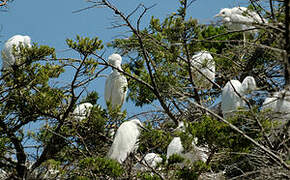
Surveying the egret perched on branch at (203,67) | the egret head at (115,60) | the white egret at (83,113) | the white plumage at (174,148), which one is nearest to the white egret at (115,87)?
the egret head at (115,60)

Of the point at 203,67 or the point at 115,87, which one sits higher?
the point at 115,87


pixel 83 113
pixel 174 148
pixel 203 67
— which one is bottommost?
pixel 174 148

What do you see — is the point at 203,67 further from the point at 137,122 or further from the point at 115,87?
the point at 115,87

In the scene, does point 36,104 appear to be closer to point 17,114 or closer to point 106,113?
point 17,114

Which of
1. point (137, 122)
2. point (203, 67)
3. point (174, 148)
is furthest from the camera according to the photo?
point (203, 67)

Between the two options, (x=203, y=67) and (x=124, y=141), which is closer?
(x=124, y=141)

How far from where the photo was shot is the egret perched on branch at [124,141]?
13.7ft

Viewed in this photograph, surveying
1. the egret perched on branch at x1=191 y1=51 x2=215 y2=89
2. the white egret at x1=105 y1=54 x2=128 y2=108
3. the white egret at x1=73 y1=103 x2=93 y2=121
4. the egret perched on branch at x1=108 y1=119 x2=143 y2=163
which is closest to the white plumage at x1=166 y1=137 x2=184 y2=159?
the egret perched on branch at x1=108 y1=119 x2=143 y2=163

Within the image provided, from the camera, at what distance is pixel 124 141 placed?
4184 mm

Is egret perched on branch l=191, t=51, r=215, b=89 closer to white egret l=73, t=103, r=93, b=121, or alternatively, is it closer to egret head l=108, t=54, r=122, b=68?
egret head l=108, t=54, r=122, b=68

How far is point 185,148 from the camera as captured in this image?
348 cm

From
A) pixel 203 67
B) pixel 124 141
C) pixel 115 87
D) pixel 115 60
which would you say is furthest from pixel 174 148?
pixel 115 87

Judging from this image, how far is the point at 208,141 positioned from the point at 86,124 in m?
1.30

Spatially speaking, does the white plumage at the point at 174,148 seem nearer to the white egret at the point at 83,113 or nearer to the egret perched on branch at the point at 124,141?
the egret perched on branch at the point at 124,141
